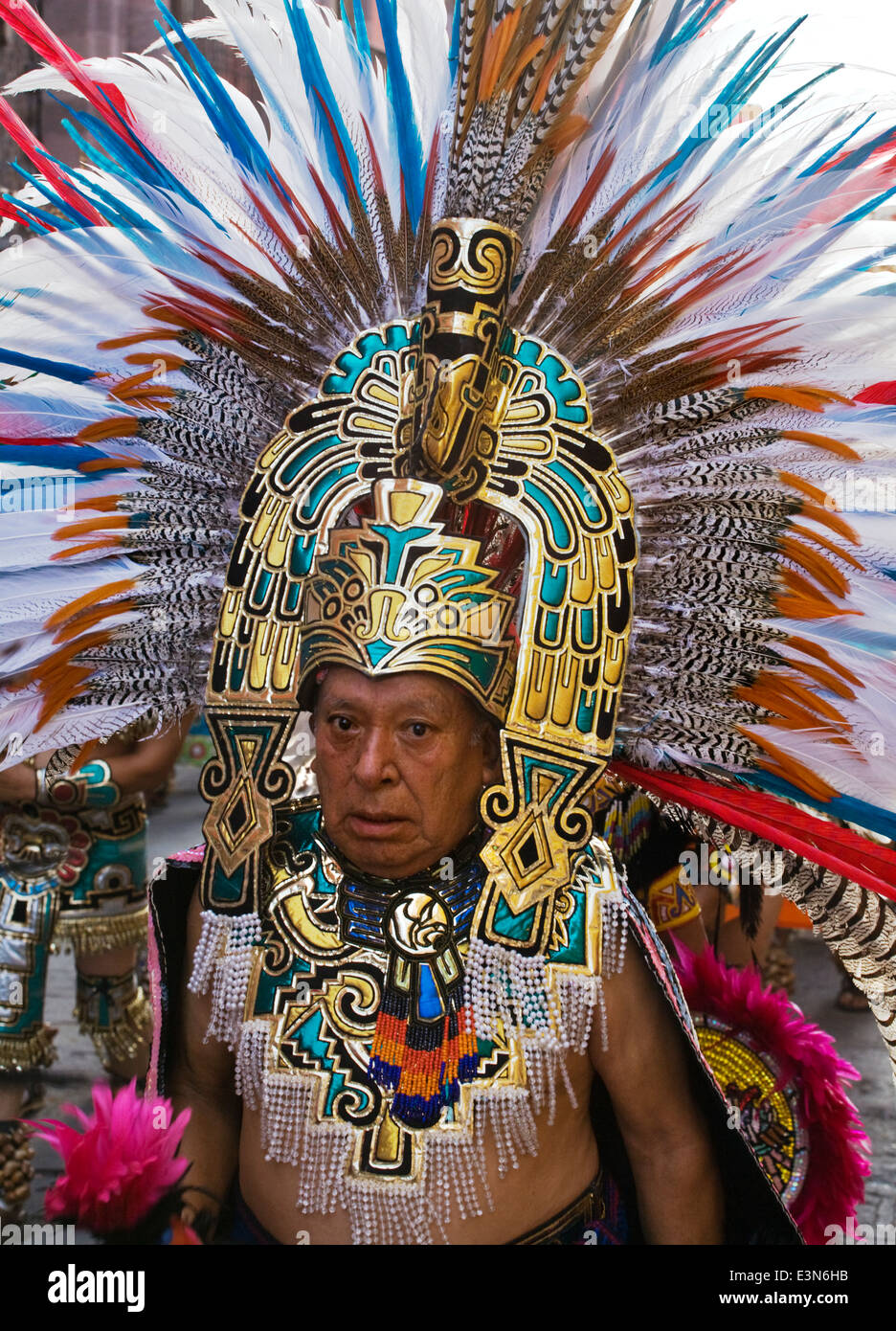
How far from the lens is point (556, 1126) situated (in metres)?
1.82

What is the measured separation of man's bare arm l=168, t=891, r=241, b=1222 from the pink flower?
0.11 m

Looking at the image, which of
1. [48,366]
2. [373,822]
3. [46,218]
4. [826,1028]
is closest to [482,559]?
[373,822]

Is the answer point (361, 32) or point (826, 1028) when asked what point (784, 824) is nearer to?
A: point (361, 32)

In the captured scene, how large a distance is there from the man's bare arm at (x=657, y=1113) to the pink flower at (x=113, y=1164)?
66 centimetres

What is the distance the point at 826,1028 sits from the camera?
13.8 ft

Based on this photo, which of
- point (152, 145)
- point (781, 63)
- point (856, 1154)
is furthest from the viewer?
point (856, 1154)

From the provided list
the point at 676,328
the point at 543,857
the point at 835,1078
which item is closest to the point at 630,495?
the point at 676,328

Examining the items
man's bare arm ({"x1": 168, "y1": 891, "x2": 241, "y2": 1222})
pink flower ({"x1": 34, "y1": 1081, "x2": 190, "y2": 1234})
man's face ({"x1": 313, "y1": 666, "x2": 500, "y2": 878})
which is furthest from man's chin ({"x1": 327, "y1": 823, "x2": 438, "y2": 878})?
pink flower ({"x1": 34, "y1": 1081, "x2": 190, "y2": 1234})

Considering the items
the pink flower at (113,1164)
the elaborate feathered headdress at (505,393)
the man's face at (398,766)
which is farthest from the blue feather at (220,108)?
the pink flower at (113,1164)

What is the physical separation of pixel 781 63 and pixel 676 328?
0.39 meters

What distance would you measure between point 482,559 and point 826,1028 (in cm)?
303

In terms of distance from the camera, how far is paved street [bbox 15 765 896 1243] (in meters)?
3.18

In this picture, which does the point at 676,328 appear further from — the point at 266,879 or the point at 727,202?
the point at 266,879

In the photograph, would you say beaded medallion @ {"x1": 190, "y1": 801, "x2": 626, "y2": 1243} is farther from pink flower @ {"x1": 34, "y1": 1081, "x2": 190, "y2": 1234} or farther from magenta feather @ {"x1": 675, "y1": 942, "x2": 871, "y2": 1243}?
magenta feather @ {"x1": 675, "y1": 942, "x2": 871, "y2": 1243}
